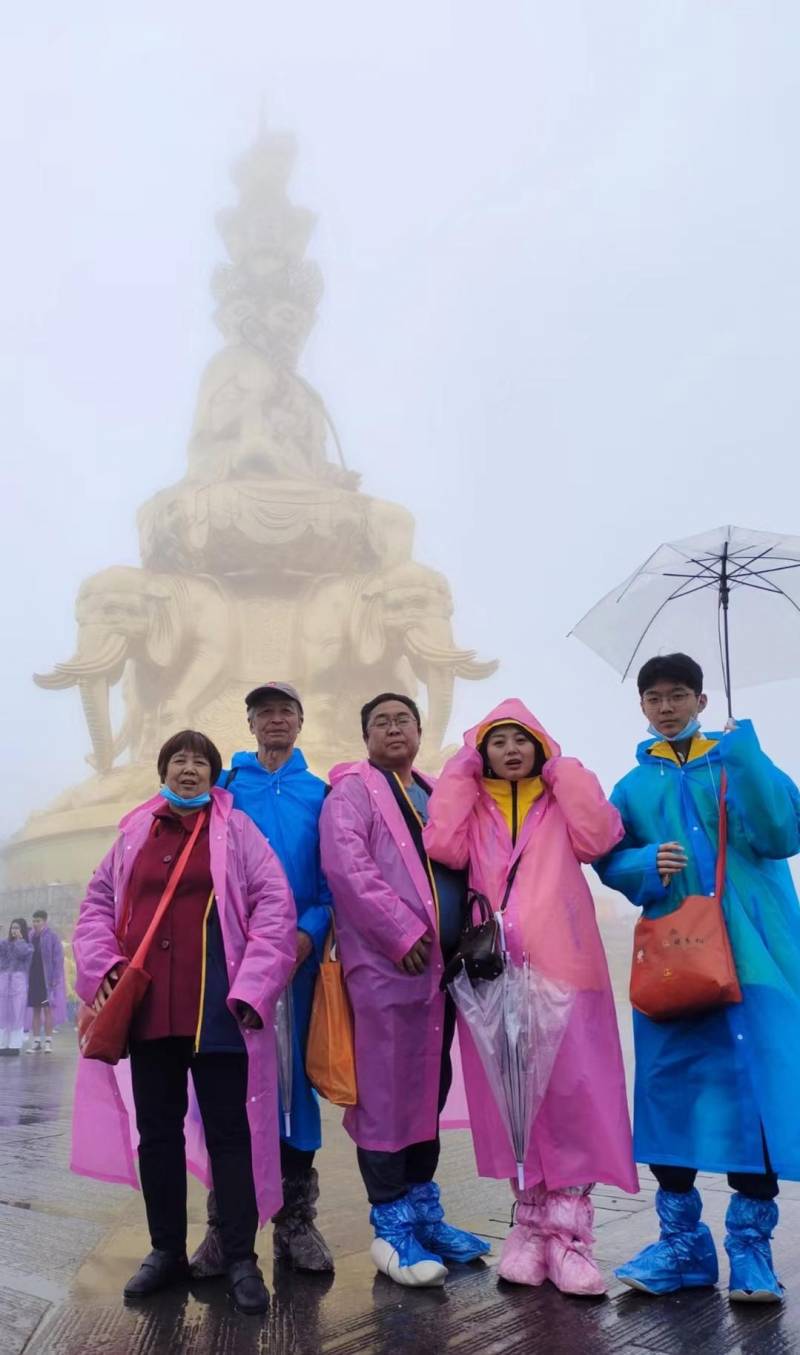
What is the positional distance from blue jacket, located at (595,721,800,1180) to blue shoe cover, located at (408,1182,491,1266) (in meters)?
0.58

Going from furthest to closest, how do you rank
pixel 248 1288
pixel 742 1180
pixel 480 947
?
pixel 480 947, pixel 742 1180, pixel 248 1288

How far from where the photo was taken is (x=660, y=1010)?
2.87m

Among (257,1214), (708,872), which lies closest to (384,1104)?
(257,1214)

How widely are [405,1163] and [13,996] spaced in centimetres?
876

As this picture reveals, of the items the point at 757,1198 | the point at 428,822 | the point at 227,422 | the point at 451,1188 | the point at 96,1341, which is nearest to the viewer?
the point at 96,1341

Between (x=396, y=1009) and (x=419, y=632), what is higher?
(x=419, y=632)

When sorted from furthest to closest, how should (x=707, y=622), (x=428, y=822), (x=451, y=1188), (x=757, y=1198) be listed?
1. (x=451, y=1188)
2. (x=707, y=622)
3. (x=428, y=822)
4. (x=757, y=1198)

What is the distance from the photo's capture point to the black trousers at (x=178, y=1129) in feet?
9.41

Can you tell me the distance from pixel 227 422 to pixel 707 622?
18336 millimetres

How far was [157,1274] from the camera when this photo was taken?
9.39ft

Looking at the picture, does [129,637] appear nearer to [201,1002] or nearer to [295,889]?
[295,889]

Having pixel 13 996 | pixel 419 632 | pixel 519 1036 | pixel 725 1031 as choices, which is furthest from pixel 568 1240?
pixel 419 632

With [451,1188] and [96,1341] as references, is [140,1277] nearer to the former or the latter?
[96,1341]

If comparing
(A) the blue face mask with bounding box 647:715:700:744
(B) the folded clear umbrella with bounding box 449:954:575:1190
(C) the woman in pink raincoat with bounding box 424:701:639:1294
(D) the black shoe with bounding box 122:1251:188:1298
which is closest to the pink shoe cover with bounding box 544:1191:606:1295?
(C) the woman in pink raincoat with bounding box 424:701:639:1294
